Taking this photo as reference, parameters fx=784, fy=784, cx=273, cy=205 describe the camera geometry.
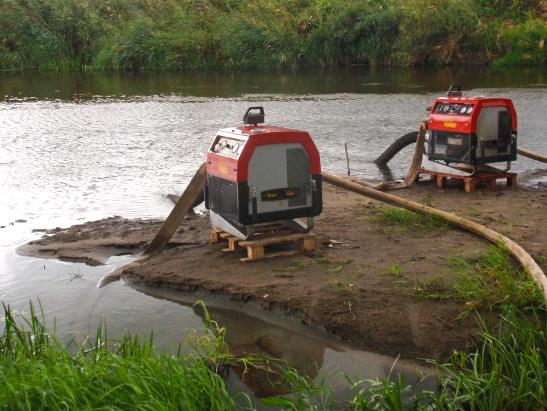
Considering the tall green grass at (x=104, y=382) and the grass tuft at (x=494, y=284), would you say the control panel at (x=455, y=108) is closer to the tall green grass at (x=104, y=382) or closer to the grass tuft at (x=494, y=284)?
the grass tuft at (x=494, y=284)

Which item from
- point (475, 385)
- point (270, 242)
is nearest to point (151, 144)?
point (270, 242)

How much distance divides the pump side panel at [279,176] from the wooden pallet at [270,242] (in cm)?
31

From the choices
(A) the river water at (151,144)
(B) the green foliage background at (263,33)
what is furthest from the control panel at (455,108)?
(B) the green foliage background at (263,33)

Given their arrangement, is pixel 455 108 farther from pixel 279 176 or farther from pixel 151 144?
pixel 151 144

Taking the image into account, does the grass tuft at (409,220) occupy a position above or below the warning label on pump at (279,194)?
below

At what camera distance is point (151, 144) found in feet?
51.1

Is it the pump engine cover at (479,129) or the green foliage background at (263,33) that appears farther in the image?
the green foliage background at (263,33)

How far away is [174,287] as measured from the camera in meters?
7.21

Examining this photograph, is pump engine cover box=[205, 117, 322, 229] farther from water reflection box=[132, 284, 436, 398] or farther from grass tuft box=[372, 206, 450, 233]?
grass tuft box=[372, 206, 450, 233]

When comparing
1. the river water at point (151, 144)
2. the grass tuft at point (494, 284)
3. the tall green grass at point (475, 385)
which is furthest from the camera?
the river water at point (151, 144)

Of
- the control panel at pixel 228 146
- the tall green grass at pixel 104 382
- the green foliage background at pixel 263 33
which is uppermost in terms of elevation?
the green foliage background at pixel 263 33

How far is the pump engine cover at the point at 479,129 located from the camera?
9969 millimetres

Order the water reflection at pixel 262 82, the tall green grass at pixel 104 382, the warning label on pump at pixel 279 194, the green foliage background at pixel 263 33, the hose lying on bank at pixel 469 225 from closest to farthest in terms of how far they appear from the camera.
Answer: the tall green grass at pixel 104 382 → the hose lying on bank at pixel 469 225 → the warning label on pump at pixel 279 194 → the water reflection at pixel 262 82 → the green foliage background at pixel 263 33

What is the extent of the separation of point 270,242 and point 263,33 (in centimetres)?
2625
